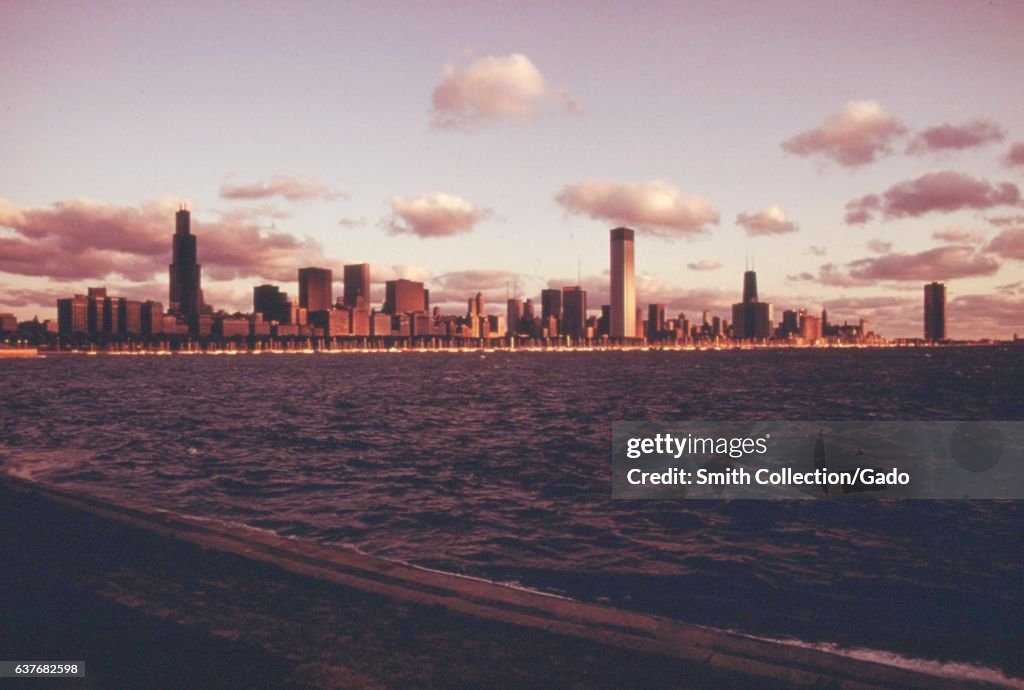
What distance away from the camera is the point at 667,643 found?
9.52 metres

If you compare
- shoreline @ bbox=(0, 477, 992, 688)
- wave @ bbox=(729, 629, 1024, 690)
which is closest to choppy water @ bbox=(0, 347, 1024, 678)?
wave @ bbox=(729, 629, 1024, 690)

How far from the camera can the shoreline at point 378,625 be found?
8.58 metres

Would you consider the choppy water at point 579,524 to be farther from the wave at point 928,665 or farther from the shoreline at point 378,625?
the shoreline at point 378,625

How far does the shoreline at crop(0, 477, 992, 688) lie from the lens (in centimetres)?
858

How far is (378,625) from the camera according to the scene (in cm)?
994

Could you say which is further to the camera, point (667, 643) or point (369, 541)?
point (369, 541)

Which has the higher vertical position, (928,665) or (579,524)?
(928,665)

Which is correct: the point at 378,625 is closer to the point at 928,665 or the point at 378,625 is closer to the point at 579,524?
the point at 928,665

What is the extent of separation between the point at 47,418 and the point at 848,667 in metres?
62.8

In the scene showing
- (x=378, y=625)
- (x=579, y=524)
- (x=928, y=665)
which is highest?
(x=378, y=625)

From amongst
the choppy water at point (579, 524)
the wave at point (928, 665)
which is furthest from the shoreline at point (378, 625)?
the choppy water at point (579, 524)

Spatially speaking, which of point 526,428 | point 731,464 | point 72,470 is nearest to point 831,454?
point 731,464

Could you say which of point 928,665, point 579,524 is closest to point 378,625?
point 928,665

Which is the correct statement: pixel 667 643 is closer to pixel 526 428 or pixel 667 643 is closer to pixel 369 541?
pixel 369 541
